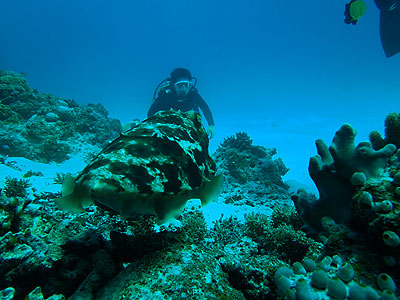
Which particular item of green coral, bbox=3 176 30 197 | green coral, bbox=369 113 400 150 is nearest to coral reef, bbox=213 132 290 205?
green coral, bbox=369 113 400 150

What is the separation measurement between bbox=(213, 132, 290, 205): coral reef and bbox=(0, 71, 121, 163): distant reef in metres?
7.12

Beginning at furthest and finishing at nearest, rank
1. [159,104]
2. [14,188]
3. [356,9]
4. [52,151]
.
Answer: [159,104] → [52,151] → [356,9] → [14,188]

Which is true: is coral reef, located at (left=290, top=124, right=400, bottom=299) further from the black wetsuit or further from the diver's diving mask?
the diver's diving mask

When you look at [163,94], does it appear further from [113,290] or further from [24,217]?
[113,290]

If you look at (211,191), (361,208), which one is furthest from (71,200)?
(361,208)

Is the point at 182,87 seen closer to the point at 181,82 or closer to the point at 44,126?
the point at 181,82

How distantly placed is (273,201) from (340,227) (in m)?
4.90

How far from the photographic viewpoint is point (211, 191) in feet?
8.56

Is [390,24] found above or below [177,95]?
above

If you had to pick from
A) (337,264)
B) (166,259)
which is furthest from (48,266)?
(337,264)

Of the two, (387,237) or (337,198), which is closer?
(387,237)

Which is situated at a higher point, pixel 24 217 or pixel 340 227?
pixel 24 217

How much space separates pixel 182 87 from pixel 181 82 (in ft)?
0.90

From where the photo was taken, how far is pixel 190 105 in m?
12.5
